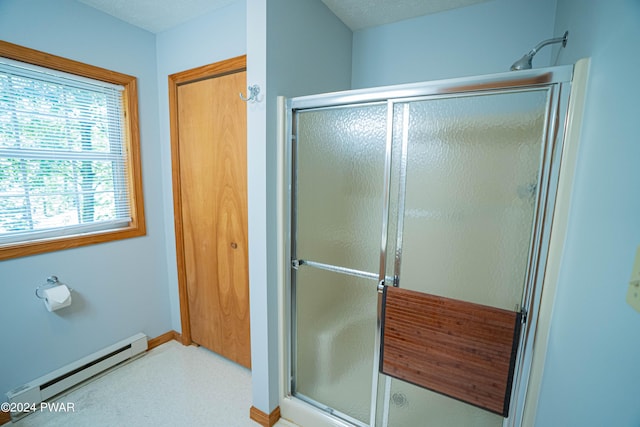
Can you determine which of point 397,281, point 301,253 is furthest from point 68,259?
point 397,281

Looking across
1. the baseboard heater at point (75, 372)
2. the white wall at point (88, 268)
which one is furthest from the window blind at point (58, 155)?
the baseboard heater at point (75, 372)

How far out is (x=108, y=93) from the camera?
5.95 ft

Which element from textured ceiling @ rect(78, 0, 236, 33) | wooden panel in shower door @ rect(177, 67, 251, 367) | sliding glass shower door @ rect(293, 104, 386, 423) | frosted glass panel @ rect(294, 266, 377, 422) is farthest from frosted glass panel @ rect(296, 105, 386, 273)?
textured ceiling @ rect(78, 0, 236, 33)

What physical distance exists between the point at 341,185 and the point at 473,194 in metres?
0.64

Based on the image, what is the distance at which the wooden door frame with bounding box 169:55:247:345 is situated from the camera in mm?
1720

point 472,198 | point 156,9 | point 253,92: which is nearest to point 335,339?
point 472,198

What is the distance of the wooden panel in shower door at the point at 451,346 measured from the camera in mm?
1043

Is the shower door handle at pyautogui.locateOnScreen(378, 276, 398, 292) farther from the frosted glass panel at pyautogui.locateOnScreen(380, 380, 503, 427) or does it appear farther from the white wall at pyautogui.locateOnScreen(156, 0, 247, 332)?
the white wall at pyautogui.locateOnScreen(156, 0, 247, 332)

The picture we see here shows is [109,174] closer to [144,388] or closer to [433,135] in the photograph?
[144,388]

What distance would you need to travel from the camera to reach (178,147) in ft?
6.75

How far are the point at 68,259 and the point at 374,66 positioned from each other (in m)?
2.46

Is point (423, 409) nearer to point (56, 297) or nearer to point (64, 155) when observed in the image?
point (56, 297)

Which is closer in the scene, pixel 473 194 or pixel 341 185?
pixel 473 194

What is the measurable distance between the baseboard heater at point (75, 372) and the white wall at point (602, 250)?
2.50 metres
